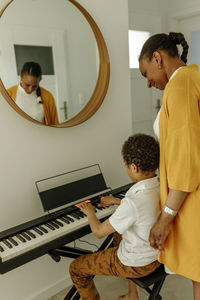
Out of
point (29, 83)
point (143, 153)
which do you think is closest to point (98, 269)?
point (143, 153)

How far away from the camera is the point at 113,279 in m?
2.16

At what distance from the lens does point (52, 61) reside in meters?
1.75

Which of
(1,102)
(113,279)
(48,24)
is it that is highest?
(48,24)

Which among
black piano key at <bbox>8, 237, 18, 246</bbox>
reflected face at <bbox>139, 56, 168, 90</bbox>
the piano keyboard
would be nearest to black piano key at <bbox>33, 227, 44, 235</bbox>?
the piano keyboard

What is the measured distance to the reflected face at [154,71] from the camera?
1.23 metres

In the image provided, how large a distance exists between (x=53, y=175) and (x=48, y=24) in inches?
37.7

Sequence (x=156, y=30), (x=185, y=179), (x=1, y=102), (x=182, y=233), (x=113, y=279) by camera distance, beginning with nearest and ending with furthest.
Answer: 1. (x=185, y=179)
2. (x=182, y=233)
3. (x=1, y=102)
4. (x=113, y=279)
5. (x=156, y=30)

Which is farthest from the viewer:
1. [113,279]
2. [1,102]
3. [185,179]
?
[113,279]

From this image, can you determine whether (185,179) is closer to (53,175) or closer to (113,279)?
(53,175)

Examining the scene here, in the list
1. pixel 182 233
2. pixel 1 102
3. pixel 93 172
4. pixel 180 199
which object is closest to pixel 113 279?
pixel 93 172

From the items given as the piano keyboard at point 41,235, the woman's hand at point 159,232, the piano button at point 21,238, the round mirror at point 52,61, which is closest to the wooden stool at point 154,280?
the woman's hand at point 159,232

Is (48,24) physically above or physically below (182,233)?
above

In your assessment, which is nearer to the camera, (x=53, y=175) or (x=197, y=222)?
(x=197, y=222)

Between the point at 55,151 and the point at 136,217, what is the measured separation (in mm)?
824
